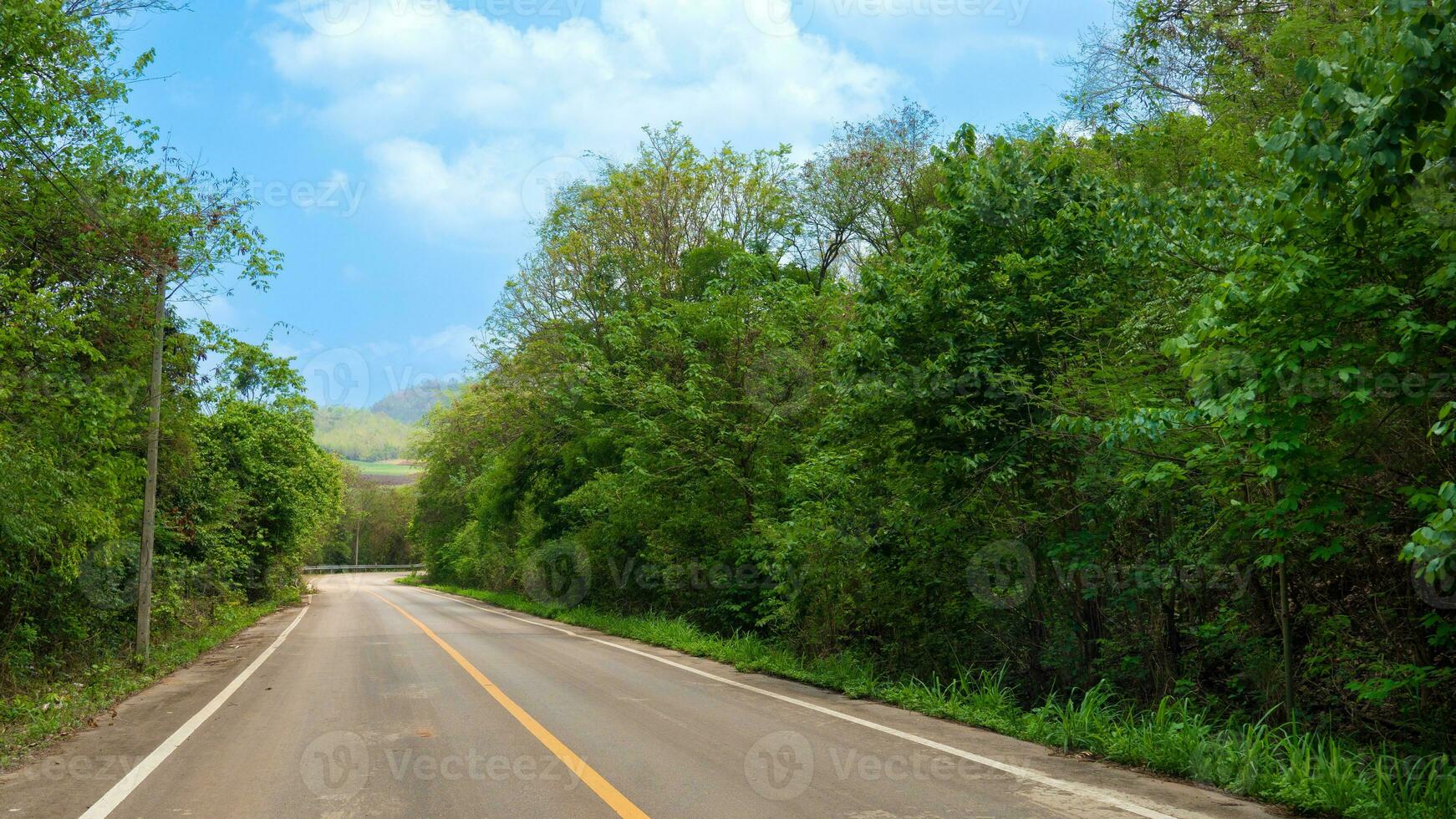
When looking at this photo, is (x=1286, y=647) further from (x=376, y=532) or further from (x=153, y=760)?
(x=376, y=532)

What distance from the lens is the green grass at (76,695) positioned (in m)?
8.19

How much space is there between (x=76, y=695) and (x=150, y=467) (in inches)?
203

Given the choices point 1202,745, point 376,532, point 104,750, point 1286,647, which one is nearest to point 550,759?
point 104,750

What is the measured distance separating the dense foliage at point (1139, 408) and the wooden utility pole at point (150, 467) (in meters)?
8.46

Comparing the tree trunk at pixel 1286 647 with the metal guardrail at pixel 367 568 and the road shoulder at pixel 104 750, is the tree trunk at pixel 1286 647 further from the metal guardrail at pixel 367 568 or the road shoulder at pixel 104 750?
the metal guardrail at pixel 367 568

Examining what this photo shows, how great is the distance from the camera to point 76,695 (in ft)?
36.4

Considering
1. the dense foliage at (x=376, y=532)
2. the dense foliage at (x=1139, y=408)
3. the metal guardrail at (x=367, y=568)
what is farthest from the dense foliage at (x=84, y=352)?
the dense foliage at (x=376, y=532)

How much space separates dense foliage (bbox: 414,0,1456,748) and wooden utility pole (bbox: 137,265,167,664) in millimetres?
8459

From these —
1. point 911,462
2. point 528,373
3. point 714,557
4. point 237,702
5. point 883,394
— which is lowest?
point 237,702

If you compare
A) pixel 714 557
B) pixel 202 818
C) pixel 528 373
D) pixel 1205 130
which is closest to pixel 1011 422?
pixel 1205 130

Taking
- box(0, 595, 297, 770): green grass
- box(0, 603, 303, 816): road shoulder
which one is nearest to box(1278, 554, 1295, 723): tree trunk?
box(0, 603, 303, 816): road shoulder

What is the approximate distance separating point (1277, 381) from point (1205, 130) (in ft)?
28.2

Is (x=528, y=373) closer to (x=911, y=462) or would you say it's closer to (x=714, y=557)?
(x=714, y=557)

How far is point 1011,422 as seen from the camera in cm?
961
